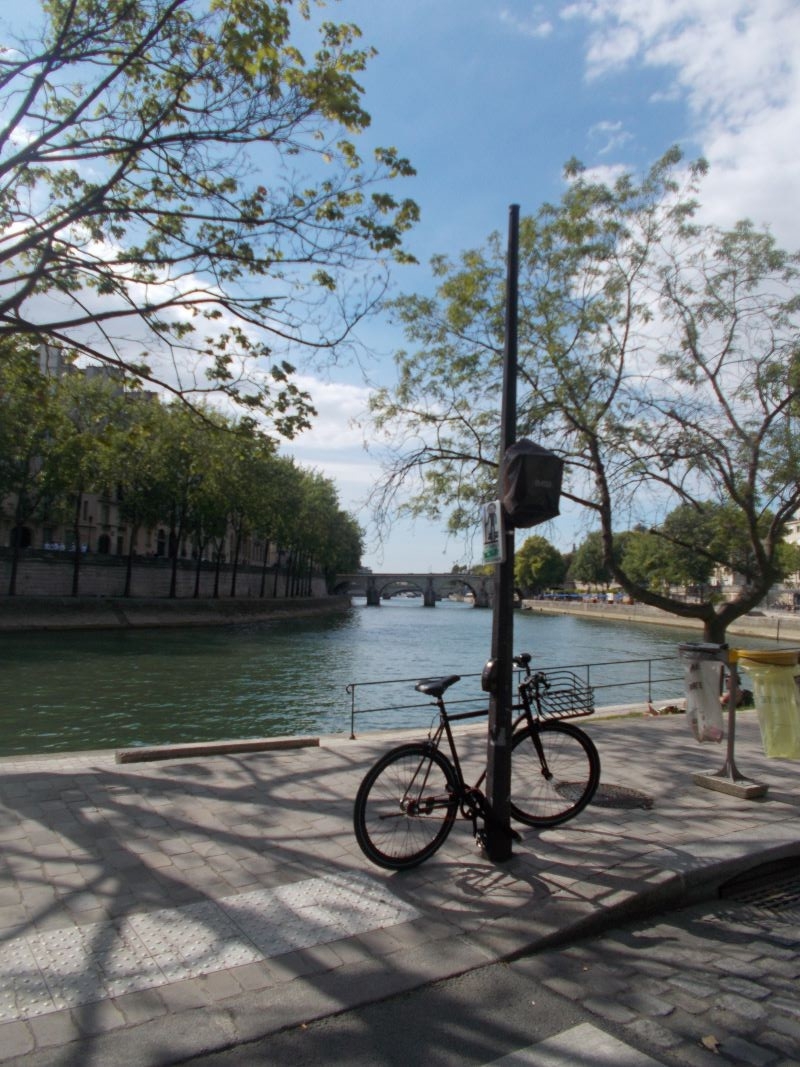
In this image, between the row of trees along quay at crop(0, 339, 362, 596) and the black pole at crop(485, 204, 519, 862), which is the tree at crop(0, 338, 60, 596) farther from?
the black pole at crop(485, 204, 519, 862)

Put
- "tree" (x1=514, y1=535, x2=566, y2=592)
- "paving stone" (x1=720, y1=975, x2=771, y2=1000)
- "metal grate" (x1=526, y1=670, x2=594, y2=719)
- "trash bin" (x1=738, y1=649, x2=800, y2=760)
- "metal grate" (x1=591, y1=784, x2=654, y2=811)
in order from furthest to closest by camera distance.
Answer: "tree" (x1=514, y1=535, x2=566, y2=592)
"trash bin" (x1=738, y1=649, x2=800, y2=760)
"metal grate" (x1=591, y1=784, x2=654, y2=811)
"metal grate" (x1=526, y1=670, x2=594, y2=719)
"paving stone" (x1=720, y1=975, x2=771, y2=1000)

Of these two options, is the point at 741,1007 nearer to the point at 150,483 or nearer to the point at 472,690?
the point at 472,690

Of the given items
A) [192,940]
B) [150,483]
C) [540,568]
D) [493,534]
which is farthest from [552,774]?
[540,568]

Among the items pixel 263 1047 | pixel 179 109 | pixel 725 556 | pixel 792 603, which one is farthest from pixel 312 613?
pixel 263 1047

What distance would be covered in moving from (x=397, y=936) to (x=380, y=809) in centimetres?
92

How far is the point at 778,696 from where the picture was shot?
646 centimetres

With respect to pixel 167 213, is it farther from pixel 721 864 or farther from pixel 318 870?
pixel 721 864

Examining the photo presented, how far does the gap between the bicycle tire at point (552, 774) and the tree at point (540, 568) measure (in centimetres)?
11661

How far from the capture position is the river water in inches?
667

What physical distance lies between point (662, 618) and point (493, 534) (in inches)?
3022

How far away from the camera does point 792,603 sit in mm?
87188

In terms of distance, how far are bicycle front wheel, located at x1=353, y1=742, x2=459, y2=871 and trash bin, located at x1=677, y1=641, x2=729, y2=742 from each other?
3311 mm

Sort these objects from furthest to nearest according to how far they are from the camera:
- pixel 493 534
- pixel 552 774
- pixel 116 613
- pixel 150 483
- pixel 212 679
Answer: pixel 150 483 → pixel 116 613 → pixel 212 679 → pixel 552 774 → pixel 493 534

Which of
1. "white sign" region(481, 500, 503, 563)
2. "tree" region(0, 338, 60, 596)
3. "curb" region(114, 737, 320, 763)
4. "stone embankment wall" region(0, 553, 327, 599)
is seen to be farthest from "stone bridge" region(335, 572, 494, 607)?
"white sign" region(481, 500, 503, 563)
